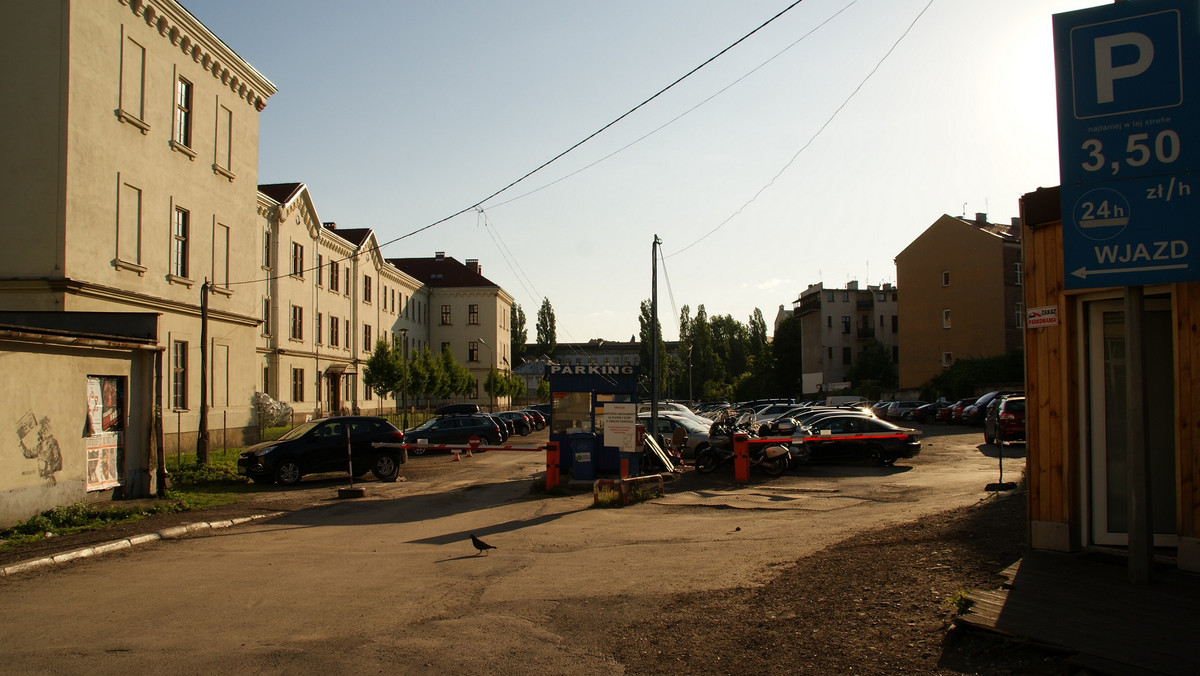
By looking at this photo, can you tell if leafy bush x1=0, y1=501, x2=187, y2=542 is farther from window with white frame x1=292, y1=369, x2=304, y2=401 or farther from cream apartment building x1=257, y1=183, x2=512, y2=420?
window with white frame x1=292, y1=369, x2=304, y2=401

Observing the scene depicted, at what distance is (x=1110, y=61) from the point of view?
689cm

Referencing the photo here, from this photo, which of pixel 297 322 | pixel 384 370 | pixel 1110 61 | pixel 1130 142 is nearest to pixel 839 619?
pixel 1130 142

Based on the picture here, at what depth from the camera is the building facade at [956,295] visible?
56.4 meters

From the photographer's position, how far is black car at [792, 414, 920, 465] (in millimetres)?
22312

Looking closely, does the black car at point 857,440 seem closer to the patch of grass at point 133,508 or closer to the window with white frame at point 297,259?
the patch of grass at point 133,508

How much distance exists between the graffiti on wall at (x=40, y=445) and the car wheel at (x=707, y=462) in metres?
13.4

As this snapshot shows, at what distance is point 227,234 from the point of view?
30203mm

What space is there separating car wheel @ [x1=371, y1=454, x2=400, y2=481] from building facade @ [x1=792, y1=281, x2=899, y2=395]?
61869mm

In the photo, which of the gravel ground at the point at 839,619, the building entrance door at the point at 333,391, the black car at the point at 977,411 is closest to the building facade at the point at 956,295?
the black car at the point at 977,411

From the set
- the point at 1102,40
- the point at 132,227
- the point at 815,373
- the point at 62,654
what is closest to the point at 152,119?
the point at 132,227

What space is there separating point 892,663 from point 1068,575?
259 cm

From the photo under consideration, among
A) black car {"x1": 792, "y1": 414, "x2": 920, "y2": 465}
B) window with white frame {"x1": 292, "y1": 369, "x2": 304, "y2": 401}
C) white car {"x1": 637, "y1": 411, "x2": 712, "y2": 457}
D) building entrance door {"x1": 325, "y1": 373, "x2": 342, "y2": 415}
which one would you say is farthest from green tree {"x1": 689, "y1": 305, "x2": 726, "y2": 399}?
black car {"x1": 792, "y1": 414, "x2": 920, "y2": 465}

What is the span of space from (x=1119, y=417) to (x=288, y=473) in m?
17.9

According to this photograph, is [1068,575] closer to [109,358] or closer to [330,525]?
[330,525]
